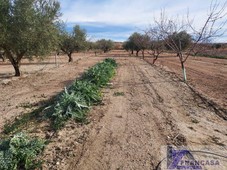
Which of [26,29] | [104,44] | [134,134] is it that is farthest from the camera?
[104,44]

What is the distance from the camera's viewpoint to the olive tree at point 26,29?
18594mm

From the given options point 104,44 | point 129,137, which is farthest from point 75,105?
point 104,44

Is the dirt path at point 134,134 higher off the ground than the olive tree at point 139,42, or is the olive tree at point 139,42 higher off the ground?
the olive tree at point 139,42

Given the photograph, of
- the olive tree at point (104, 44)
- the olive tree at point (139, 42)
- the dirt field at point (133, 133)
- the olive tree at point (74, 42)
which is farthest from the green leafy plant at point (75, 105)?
the olive tree at point (104, 44)

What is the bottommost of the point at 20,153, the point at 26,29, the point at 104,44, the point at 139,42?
the point at 104,44

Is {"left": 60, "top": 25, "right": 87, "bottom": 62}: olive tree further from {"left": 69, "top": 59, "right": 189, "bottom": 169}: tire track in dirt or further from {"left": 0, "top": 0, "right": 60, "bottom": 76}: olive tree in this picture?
{"left": 69, "top": 59, "right": 189, "bottom": 169}: tire track in dirt

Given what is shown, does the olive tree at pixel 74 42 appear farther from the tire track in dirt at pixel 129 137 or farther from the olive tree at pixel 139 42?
the tire track in dirt at pixel 129 137

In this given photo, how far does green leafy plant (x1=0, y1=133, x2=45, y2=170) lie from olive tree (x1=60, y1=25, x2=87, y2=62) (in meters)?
38.3

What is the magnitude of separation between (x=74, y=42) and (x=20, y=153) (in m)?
40.5

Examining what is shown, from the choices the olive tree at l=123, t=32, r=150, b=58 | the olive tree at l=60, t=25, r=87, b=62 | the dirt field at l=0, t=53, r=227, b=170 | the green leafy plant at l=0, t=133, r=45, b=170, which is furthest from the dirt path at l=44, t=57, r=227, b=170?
the olive tree at l=60, t=25, r=87, b=62

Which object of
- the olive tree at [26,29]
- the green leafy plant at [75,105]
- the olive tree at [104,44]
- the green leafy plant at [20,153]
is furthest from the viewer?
the olive tree at [104,44]

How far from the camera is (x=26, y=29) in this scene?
1928cm

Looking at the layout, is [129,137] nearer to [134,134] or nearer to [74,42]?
[134,134]

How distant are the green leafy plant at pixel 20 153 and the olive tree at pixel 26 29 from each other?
1424 cm
